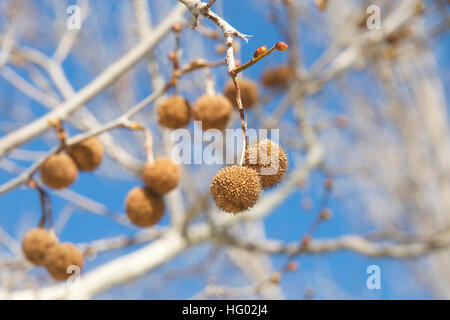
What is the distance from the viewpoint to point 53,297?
7.38 ft

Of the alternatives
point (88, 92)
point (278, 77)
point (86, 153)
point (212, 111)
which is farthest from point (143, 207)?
point (278, 77)

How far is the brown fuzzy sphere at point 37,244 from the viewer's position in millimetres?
2041

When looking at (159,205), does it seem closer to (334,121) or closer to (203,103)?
(203,103)

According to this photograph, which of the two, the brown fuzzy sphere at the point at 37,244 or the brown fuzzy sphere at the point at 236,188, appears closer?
the brown fuzzy sphere at the point at 236,188

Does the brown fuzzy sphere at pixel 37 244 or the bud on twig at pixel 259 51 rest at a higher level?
the bud on twig at pixel 259 51

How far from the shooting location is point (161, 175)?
1911 millimetres

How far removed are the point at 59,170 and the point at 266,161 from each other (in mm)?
1046

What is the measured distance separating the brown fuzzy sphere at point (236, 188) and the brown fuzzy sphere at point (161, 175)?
66 centimetres

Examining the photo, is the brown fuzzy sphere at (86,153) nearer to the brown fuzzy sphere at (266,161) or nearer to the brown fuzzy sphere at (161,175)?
the brown fuzzy sphere at (161,175)

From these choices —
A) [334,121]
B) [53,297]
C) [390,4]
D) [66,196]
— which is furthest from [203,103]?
[390,4]

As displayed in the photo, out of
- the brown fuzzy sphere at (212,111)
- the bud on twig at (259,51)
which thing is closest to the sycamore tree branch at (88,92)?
the brown fuzzy sphere at (212,111)

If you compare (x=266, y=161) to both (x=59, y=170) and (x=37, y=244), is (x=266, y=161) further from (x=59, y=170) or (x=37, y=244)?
(x=37, y=244)

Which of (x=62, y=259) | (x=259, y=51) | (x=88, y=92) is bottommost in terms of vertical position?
(x=62, y=259)

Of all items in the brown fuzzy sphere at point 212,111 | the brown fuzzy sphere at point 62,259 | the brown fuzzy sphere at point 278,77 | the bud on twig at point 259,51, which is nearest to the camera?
the bud on twig at point 259,51
